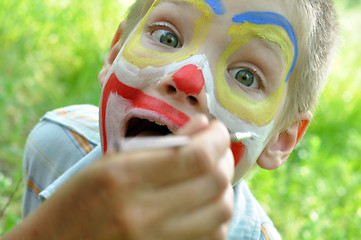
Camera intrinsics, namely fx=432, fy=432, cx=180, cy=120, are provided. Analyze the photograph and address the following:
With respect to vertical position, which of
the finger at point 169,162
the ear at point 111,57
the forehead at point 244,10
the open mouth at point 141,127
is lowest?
the open mouth at point 141,127

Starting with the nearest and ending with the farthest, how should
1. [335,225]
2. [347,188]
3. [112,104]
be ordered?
[112,104] < [335,225] < [347,188]

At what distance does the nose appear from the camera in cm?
102

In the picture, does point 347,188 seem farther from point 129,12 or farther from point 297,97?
point 129,12

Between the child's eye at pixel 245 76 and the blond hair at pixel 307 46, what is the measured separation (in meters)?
0.14

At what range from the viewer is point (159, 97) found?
1031 mm

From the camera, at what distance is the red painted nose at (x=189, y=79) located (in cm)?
101

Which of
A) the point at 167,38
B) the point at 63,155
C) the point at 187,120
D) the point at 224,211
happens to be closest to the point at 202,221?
the point at 224,211

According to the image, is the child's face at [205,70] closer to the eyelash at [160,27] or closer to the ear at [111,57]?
the eyelash at [160,27]

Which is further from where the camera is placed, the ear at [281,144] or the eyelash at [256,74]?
the ear at [281,144]

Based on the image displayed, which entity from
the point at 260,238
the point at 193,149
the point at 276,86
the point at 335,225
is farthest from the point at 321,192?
the point at 193,149

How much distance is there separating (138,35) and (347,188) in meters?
1.76

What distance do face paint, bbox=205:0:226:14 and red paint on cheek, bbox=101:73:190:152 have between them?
0.29 metres

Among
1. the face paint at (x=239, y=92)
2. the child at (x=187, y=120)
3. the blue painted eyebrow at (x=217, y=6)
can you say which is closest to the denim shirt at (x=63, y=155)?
the child at (x=187, y=120)

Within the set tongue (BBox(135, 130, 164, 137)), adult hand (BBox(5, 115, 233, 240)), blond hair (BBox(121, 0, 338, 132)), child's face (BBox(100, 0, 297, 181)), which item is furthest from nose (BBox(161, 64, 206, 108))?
adult hand (BBox(5, 115, 233, 240))
